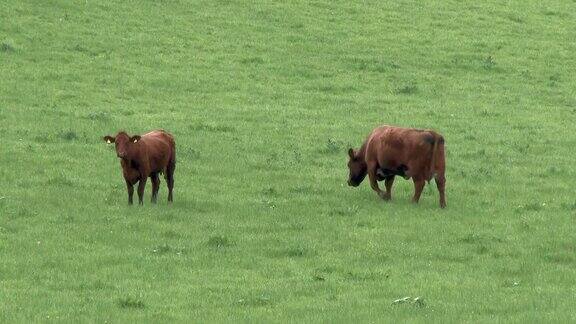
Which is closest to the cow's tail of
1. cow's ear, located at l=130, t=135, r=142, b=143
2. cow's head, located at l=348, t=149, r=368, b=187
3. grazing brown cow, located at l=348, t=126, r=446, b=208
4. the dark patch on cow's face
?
grazing brown cow, located at l=348, t=126, r=446, b=208

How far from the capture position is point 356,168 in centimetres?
2312

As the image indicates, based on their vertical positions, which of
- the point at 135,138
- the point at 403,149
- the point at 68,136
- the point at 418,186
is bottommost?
the point at 68,136

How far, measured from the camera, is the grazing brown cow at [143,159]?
2050 centimetres

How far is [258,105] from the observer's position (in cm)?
3120

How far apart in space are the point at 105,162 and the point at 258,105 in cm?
765

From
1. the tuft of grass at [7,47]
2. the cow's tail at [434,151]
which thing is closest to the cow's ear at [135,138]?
the cow's tail at [434,151]

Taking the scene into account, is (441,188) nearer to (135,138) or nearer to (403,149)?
(403,149)

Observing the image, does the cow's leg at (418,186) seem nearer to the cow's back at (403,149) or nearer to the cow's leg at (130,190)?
the cow's back at (403,149)

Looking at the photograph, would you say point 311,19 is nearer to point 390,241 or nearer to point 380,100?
point 380,100

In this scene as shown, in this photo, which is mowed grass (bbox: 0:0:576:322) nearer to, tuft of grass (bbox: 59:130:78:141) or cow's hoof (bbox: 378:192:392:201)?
tuft of grass (bbox: 59:130:78:141)

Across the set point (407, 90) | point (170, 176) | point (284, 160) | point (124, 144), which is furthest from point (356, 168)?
point (407, 90)

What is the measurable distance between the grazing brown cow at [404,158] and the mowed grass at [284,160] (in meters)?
0.53

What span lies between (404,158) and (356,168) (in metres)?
1.65

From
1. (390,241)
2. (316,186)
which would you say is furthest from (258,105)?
(390,241)
